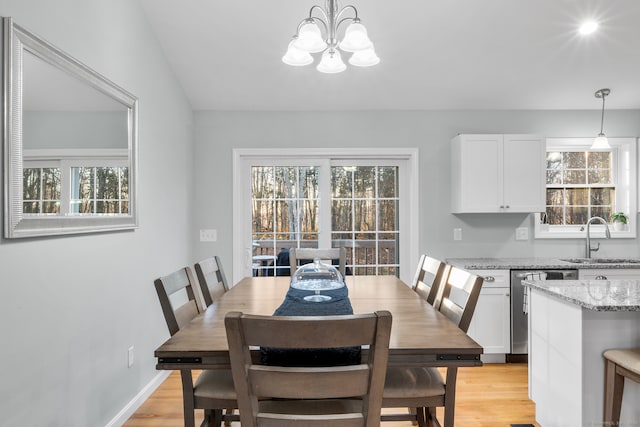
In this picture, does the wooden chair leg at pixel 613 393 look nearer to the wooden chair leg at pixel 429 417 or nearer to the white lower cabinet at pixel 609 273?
the wooden chair leg at pixel 429 417

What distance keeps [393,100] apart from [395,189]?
85 cm

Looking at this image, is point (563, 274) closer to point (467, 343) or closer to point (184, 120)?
point (467, 343)

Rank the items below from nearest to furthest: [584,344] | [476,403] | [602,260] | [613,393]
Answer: [613,393] < [584,344] < [476,403] < [602,260]

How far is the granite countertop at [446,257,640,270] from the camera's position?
327cm

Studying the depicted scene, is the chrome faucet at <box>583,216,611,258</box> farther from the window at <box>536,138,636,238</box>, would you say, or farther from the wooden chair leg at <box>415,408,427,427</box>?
the wooden chair leg at <box>415,408,427,427</box>

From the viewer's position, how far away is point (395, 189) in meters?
3.99

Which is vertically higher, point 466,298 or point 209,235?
point 209,235

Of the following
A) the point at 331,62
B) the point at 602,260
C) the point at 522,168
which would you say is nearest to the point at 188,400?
the point at 331,62

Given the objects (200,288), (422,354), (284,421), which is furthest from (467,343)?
(200,288)

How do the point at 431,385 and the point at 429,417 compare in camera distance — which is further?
the point at 429,417

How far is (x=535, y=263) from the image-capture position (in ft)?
11.1

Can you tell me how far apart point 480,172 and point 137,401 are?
10.4 ft

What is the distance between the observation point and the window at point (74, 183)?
5.48ft

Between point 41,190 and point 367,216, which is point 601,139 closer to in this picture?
point 367,216
